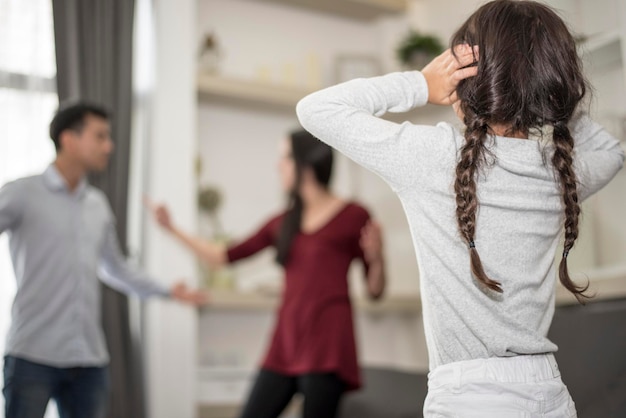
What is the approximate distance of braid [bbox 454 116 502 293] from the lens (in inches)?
47.1

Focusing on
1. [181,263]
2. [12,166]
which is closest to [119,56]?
[12,166]

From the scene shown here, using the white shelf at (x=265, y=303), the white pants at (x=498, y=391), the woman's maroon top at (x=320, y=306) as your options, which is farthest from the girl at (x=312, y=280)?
the white pants at (x=498, y=391)

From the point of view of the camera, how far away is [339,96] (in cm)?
126

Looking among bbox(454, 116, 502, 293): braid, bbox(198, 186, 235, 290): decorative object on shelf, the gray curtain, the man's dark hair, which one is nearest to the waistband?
bbox(454, 116, 502, 293): braid

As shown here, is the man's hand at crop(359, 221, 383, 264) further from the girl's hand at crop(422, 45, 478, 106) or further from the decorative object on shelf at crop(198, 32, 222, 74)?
the decorative object on shelf at crop(198, 32, 222, 74)

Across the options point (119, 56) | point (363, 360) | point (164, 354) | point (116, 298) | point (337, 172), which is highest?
point (119, 56)

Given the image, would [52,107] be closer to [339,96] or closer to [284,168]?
[284,168]

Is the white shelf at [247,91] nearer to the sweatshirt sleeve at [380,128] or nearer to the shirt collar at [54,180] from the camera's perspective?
the shirt collar at [54,180]

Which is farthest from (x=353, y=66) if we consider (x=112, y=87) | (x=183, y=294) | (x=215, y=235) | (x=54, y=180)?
(x=54, y=180)

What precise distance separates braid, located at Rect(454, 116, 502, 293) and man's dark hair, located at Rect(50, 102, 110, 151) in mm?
1799

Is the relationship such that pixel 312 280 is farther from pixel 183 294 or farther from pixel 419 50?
pixel 419 50

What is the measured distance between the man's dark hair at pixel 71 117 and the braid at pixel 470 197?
1799mm

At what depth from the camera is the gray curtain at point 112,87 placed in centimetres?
334

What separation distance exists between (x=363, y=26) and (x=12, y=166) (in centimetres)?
228
